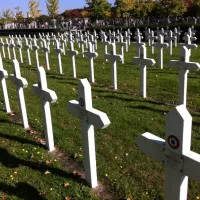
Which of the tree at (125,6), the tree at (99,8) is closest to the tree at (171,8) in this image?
the tree at (125,6)

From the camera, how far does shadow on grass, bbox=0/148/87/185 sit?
4281 millimetres

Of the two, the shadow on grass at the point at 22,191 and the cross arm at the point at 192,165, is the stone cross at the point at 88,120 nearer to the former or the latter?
the shadow on grass at the point at 22,191

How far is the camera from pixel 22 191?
394 centimetres

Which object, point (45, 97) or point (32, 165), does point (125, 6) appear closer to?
point (45, 97)

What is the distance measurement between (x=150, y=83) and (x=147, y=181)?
5977 mm

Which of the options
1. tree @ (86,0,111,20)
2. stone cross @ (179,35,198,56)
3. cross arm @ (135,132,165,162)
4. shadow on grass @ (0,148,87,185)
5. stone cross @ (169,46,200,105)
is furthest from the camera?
tree @ (86,0,111,20)

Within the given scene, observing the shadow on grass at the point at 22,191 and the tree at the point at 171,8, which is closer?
the shadow on grass at the point at 22,191

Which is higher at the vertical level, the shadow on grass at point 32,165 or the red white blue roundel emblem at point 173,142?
the red white blue roundel emblem at point 173,142

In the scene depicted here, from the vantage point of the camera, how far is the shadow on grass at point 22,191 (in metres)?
3.84

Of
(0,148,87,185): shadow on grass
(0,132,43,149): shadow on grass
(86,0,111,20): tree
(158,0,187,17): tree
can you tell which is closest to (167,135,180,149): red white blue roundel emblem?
(0,148,87,185): shadow on grass

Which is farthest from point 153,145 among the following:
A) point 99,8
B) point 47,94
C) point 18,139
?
point 99,8

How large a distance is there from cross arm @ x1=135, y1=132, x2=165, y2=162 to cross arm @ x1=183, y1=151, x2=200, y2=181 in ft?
0.89

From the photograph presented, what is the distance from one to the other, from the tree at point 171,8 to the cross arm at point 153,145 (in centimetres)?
4378

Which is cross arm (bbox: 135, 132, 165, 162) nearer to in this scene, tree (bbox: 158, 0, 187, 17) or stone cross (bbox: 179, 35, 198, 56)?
stone cross (bbox: 179, 35, 198, 56)
